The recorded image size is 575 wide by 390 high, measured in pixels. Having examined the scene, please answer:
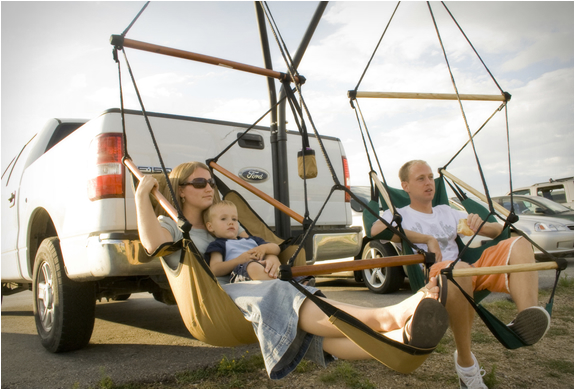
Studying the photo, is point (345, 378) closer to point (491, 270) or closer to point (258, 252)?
point (258, 252)

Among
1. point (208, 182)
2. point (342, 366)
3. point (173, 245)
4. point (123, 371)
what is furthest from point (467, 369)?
point (123, 371)

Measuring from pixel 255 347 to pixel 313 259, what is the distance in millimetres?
823

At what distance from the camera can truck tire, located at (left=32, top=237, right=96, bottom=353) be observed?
2967mm

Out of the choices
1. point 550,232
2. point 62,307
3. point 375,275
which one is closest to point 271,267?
point 62,307

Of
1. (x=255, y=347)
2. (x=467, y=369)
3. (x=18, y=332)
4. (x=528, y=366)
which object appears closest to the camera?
(x=467, y=369)

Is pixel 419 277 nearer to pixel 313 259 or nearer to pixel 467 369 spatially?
pixel 467 369

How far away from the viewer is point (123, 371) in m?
2.68

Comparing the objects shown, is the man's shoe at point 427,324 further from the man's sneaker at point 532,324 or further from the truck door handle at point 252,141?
the truck door handle at point 252,141

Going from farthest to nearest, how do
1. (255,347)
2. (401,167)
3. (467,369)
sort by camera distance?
(255,347), (401,167), (467,369)

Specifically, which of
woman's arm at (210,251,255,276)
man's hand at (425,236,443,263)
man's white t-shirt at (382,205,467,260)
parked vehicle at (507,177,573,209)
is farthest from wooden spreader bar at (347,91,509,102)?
parked vehicle at (507,177,573,209)

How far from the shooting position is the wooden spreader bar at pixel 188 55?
7.51ft

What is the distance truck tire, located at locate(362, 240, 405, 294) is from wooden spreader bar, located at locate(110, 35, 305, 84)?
2650 millimetres

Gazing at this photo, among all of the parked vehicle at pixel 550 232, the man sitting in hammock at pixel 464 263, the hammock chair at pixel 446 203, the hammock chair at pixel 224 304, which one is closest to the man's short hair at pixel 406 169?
the man sitting in hammock at pixel 464 263

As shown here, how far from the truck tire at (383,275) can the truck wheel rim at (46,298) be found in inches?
128
